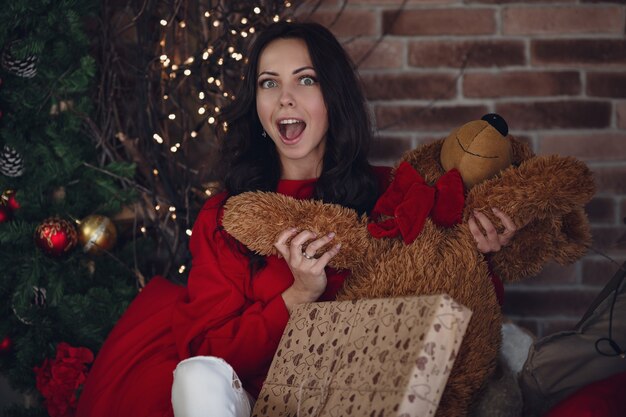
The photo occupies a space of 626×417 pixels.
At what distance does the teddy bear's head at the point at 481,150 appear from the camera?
152 centimetres

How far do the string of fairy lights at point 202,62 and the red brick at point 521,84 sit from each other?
1.95ft

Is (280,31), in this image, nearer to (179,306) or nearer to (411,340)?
(179,306)

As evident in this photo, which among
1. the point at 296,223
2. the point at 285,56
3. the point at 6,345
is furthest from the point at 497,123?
the point at 6,345

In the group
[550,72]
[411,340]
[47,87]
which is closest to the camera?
[411,340]

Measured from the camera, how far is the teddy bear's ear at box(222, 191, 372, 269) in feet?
5.05

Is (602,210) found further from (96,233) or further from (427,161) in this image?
(96,233)

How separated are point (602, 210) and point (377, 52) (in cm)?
83

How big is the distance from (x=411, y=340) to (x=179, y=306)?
0.76 metres

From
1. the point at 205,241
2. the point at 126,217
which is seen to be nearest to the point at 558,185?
the point at 205,241

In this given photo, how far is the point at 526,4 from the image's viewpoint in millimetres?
2283

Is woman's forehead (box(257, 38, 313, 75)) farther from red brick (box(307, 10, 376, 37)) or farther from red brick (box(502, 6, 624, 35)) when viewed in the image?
red brick (box(502, 6, 624, 35))

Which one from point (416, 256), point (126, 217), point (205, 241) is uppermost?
point (416, 256)

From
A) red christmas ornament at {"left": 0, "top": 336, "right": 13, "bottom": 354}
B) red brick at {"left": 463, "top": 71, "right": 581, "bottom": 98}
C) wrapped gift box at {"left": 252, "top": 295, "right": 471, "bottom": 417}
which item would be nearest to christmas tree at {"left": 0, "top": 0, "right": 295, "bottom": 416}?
red christmas ornament at {"left": 0, "top": 336, "right": 13, "bottom": 354}

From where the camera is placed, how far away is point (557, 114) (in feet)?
7.54
